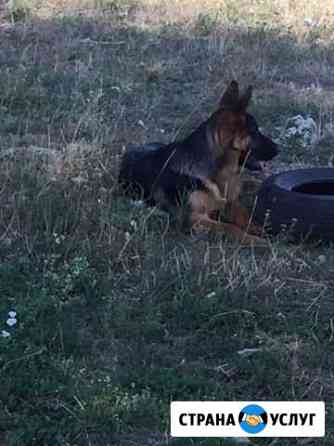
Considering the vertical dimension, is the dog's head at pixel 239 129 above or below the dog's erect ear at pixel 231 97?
below

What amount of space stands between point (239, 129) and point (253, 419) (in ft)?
10.9

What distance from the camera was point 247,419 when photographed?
425cm

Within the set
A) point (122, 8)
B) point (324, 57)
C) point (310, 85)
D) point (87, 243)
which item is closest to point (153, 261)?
point (87, 243)

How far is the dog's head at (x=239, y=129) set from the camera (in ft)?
23.1

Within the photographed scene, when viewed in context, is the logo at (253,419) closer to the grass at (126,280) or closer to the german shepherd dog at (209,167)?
the grass at (126,280)

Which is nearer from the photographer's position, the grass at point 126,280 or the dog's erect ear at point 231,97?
the grass at point 126,280

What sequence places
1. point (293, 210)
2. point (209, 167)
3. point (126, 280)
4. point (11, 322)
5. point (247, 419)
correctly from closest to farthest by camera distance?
point (247, 419) → point (11, 322) → point (126, 280) → point (293, 210) → point (209, 167)

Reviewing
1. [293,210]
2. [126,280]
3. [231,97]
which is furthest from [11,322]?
[231,97]

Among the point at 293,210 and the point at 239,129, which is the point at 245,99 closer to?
the point at 239,129

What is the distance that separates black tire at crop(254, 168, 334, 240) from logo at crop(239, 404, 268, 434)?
2.27 m

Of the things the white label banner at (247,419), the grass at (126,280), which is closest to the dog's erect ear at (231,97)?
the grass at (126,280)

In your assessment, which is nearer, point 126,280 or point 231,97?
point 126,280

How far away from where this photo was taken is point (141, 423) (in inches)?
170

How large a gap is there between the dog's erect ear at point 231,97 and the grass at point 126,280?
3.32 feet
